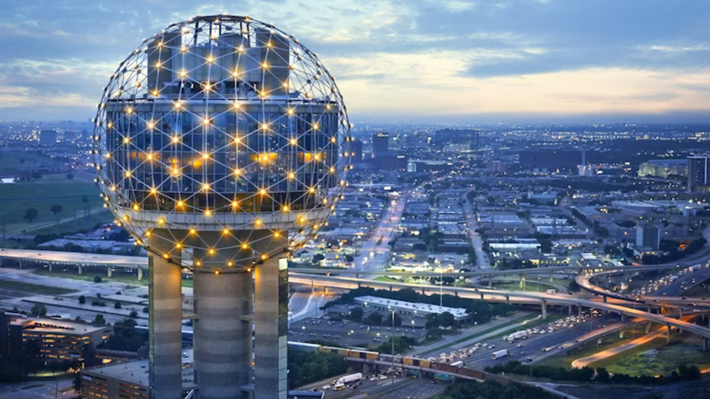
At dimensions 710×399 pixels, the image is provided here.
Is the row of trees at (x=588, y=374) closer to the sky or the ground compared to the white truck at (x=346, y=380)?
closer to the sky

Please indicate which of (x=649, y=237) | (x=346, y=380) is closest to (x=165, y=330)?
(x=346, y=380)

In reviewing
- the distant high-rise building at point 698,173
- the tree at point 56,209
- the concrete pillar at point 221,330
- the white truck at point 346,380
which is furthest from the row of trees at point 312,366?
the distant high-rise building at point 698,173

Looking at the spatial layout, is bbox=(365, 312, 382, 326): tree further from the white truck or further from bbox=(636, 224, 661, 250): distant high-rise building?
bbox=(636, 224, 661, 250): distant high-rise building

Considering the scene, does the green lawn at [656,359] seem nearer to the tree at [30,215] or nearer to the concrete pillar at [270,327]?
the concrete pillar at [270,327]

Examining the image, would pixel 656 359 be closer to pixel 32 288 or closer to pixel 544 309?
pixel 544 309

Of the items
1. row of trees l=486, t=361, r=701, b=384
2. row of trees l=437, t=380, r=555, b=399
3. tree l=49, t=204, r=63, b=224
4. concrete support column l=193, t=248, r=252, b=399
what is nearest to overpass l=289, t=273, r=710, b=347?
→ row of trees l=486, t=361, r=701, b=384

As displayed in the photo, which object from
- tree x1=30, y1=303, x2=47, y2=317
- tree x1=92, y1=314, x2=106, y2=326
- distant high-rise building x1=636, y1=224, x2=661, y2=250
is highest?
distant high-rise building x1=636, y1=224, x2=661, y2=250
